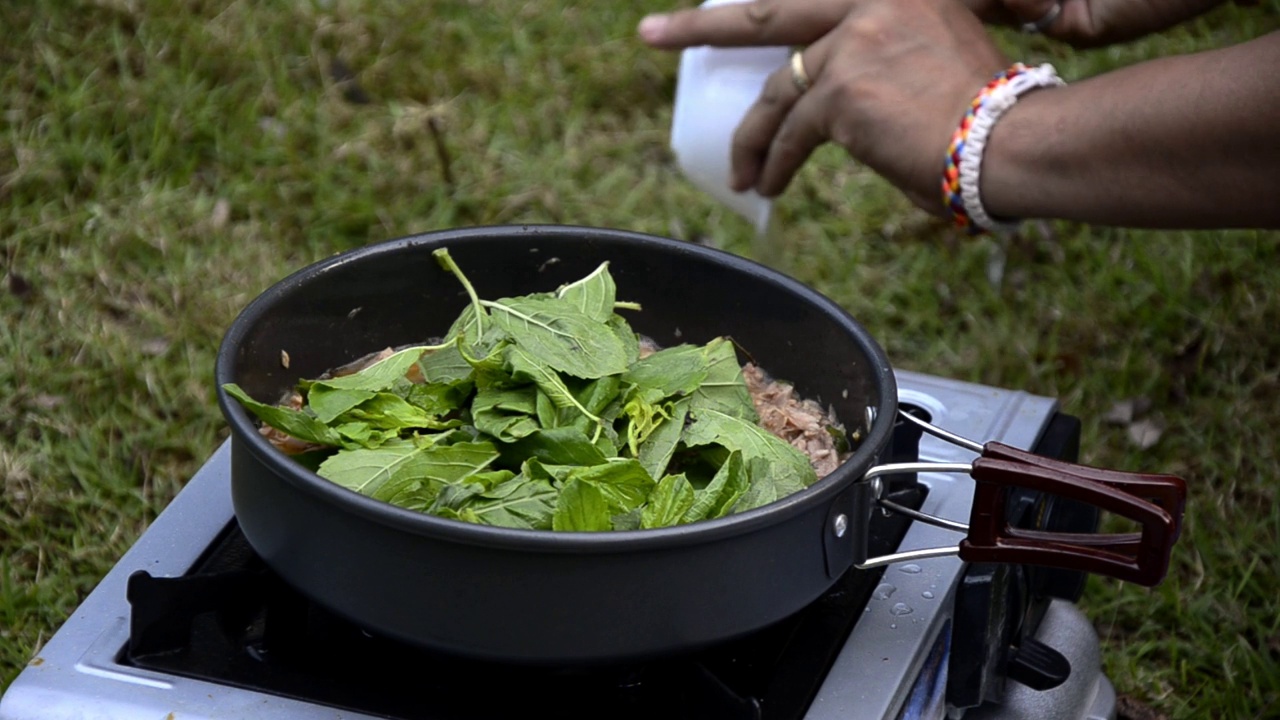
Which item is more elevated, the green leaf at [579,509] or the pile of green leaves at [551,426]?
the green leaf at [579,509]

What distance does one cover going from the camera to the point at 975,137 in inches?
63.7

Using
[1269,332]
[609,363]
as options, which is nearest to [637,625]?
[609,363]

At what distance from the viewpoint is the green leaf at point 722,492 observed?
101 centimetres

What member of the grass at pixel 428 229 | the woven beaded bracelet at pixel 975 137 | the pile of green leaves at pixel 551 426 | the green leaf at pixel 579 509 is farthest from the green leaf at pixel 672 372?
the grass at pixel 428 229

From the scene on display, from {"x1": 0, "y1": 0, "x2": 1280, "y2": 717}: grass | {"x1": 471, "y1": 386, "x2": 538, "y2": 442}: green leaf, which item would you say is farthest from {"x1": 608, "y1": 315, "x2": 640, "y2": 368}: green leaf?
{"x1": 0, "y1": 0, "x2": 1280, "y2": 717}: grass

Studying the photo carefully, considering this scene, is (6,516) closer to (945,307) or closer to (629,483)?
(629,483)

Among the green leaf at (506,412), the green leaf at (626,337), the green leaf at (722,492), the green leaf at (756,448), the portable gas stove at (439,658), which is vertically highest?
the green leaf at (506,412)

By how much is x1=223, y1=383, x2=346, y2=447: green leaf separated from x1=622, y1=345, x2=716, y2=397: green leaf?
0.86 feet

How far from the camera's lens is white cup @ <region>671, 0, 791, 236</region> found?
6.26 ft

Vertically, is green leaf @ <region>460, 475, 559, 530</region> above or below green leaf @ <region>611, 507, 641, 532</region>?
above

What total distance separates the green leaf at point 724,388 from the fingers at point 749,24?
70 cm

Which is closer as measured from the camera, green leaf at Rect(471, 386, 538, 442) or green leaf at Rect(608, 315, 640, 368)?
green leaf at Rect(471, 386, 538, 442)

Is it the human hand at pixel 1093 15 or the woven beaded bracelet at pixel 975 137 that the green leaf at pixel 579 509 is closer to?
the woven beaded bracelet at pixel 975 137

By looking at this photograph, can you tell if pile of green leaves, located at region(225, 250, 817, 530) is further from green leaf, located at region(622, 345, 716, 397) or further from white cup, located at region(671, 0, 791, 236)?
white cup, located at region(671, 0, 791, 236)
